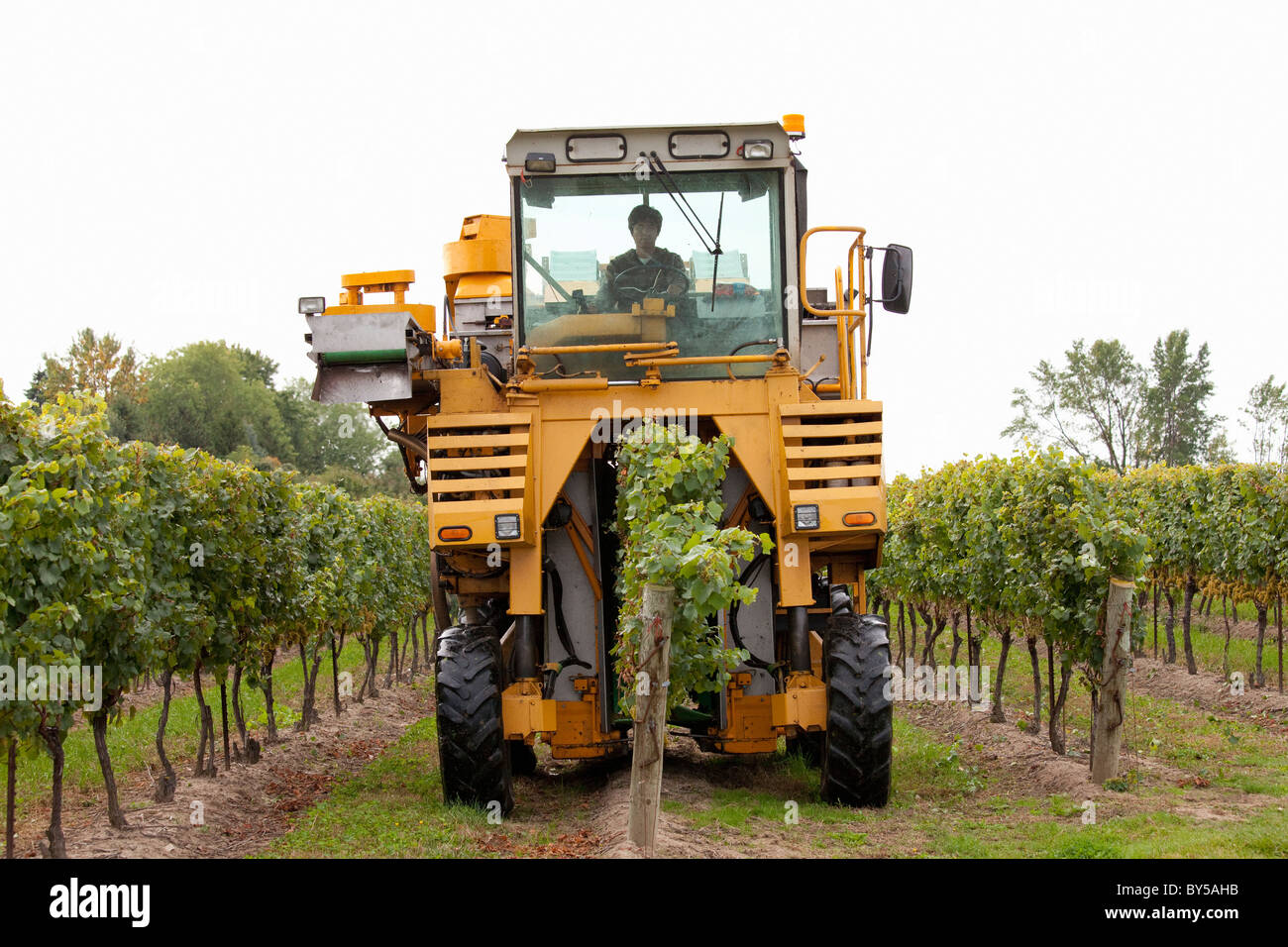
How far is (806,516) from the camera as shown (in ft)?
25.7

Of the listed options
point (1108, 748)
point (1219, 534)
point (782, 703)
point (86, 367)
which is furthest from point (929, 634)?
point (86, 367)

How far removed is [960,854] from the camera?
7.40 m

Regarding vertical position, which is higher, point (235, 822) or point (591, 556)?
point (591, 556)

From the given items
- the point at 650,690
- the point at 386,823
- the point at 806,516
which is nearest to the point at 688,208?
the point at 806,516

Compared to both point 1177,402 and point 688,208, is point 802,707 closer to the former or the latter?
point 688,208

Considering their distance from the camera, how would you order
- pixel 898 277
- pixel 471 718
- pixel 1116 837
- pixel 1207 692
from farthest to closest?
pixel 1207 692 → pixel 898 277 → pixel 471 718 → pixel 1116 837

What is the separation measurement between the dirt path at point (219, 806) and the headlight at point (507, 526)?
256cm

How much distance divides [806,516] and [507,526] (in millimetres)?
1797

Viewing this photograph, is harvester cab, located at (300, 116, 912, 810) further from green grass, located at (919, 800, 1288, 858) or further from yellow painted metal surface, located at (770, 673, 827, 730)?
green grass, located at (919, 800, 1288, 858)

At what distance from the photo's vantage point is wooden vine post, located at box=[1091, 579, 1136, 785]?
9.45 metres

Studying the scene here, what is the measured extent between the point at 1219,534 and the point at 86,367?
50.4m

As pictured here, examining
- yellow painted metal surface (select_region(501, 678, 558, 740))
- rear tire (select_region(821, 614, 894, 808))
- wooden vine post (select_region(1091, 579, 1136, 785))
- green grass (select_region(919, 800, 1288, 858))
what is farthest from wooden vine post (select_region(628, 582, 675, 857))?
wooden vine post (select_region(1091, 579, 1136, 785))
